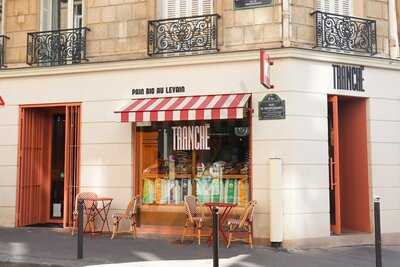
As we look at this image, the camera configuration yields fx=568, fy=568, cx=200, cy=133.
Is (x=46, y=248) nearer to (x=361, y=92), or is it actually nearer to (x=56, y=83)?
(x=56, y=83)

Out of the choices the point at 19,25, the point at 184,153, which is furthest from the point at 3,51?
the point at 184,153

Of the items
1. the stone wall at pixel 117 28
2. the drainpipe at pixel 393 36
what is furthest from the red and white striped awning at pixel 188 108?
the drainpipe at pixel 393 36

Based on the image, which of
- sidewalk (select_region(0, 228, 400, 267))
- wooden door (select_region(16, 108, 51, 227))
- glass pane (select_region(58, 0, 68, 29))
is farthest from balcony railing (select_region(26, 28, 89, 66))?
sidewalk (select_region(0, 228, 400, 267))

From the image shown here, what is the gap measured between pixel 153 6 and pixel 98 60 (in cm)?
163

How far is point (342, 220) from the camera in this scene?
11930 mm

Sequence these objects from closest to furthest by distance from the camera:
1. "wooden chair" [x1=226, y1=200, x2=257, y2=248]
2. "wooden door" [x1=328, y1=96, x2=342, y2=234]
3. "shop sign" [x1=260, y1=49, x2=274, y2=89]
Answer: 1. "shop sign" [x1=260, y1=49, x2=274, y2=89]
2. "wooden chair" [x1=226, y1=200, x2=257, y2=248]
3. "wooden door" [x1=328, y1=96, x2=342, y2=234]

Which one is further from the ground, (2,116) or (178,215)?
(2,116)

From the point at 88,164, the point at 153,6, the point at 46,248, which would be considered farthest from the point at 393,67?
the point at 46,248

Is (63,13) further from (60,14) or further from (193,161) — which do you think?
(193,161)

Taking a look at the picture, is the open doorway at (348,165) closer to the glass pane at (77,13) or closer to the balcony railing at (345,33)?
the balcony railing at (345,33)

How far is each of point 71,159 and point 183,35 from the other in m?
3.62

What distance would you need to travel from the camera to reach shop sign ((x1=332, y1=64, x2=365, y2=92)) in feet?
36.3

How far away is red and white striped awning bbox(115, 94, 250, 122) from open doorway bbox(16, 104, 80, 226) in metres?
1.66

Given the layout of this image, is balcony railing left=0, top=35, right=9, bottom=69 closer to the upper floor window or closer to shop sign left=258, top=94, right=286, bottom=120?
the upper floor window
